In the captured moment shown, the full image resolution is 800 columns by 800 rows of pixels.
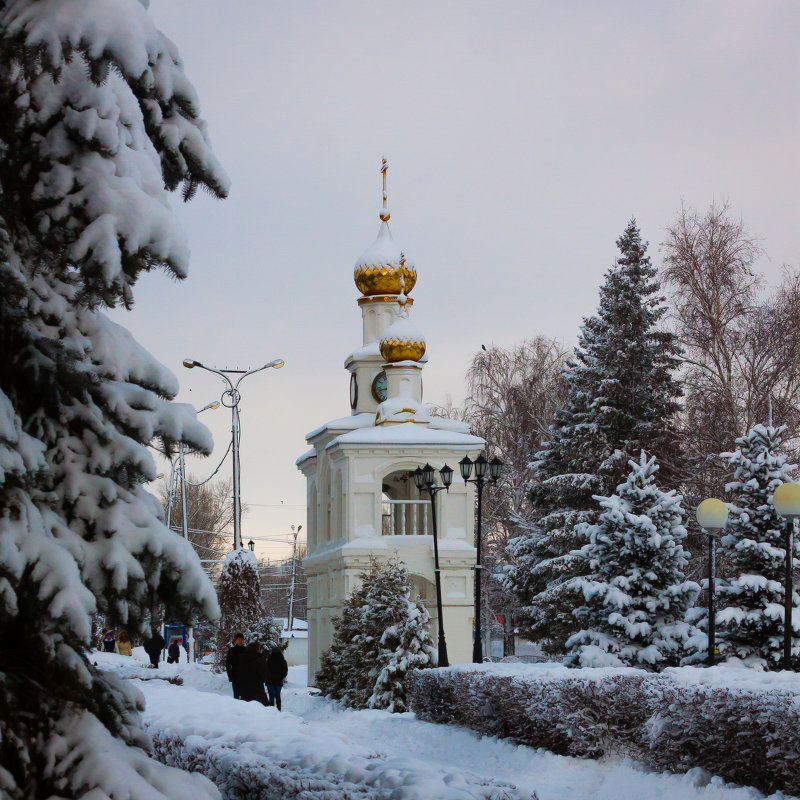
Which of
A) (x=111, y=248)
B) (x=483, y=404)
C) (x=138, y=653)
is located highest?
(x=483, y=404)

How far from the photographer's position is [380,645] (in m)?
26.9

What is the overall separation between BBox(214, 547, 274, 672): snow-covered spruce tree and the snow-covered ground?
11691 millimetres

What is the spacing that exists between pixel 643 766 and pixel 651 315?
24.5 m

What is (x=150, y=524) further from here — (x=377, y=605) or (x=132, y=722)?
(x=377, y=605)

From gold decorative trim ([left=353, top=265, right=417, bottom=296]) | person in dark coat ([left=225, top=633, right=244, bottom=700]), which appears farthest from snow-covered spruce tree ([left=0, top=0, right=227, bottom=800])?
gold decorative trim ([left=353, top=265, right=417, bottom=296])

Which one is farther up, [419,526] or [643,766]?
[419,526]

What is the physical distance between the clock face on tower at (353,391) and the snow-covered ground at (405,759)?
17810 millimetres

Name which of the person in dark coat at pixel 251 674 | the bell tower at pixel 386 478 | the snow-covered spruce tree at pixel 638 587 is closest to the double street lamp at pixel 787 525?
the snow-covered spruce tree at pixel 638 587

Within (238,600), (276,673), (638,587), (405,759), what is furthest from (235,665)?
(238,600)

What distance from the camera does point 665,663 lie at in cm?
2300

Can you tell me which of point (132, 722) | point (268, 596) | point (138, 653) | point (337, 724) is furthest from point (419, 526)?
point (268, 596)

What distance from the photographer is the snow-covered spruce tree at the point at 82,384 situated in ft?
17.1

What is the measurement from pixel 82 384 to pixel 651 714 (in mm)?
10254

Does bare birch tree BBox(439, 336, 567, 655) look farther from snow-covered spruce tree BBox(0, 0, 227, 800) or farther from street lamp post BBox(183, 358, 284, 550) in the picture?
snow-covered spruce tree BBox(0, 0, 227, 800)
